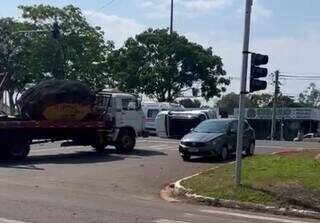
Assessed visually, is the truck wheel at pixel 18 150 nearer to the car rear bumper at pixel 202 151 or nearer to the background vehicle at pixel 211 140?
the background vehicle at pixel 211 140

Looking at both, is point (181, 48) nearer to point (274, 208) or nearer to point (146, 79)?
point (146, 79)

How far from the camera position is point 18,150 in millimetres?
24797

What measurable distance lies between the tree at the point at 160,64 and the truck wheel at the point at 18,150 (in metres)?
38.5

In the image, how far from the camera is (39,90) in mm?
26359

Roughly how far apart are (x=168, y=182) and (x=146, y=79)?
45156 mm

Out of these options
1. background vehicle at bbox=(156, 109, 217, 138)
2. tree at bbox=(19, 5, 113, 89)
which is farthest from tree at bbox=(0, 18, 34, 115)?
background vehicle at bbox=(156, 109, 217, 138)

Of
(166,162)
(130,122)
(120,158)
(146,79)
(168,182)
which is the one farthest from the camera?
(146,79)

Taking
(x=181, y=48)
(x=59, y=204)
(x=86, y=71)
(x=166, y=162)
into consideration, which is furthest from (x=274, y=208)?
(x=181, y=48)

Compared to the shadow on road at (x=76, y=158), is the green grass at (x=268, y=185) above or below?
above

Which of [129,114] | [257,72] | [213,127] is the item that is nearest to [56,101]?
[129,114]

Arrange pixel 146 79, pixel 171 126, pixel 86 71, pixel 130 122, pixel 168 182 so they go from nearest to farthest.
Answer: pixel 168 182 < pixel 130 122 < pixel 171 126 < pixel 86 71 < pixel 146 79

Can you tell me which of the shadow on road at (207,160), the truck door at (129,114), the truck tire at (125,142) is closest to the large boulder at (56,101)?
the truck door at (129,114)

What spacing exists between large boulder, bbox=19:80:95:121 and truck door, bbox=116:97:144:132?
184cm

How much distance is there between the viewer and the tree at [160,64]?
6362cm
